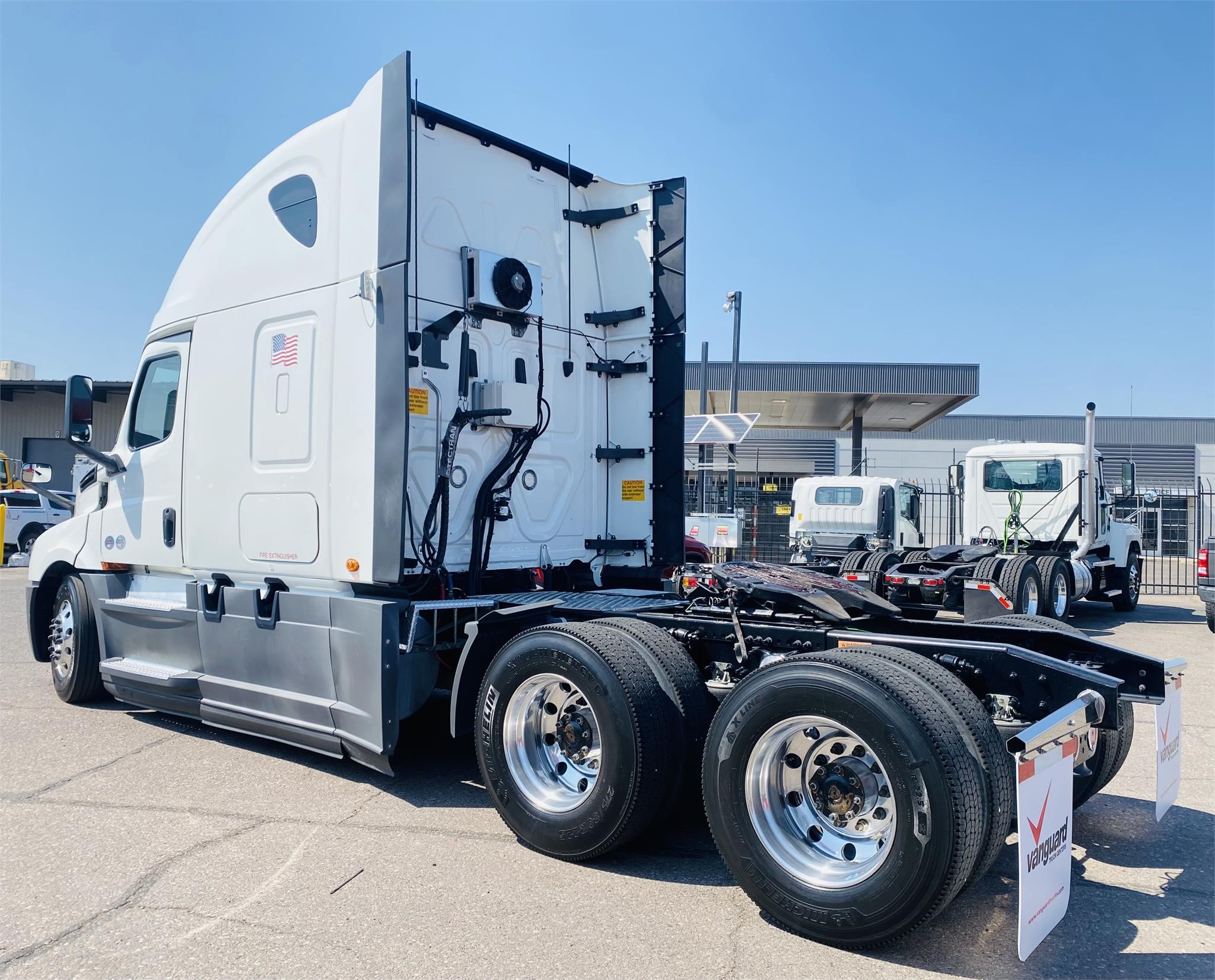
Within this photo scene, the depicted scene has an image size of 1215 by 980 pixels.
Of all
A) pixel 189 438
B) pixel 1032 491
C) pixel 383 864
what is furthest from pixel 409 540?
pixel 1032 491

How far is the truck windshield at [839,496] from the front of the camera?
691 inches

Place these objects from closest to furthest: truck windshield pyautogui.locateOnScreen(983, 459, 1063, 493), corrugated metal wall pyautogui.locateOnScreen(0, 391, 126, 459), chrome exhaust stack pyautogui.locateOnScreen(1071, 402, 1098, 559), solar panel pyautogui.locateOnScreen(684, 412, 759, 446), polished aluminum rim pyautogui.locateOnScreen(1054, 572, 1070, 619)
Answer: solar panel pyautogui.locateOnScreen(684, 412, 759, 446) < polished aluminum rim pyautogui.locateOnScreen(1054, 572, 1070, 619) < chrome exhaust stack pyautogui.locateOnScreen(1071, 402, 1098, 559) < truck windshield pyautogui.locateOnScreen(983, 459, 1063, 493) < corrugated metal wall pyautogui.locateOnScreen(0, 391, 126, 459)

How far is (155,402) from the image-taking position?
262 inches

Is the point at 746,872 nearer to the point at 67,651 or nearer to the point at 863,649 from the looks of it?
the point at 863,649

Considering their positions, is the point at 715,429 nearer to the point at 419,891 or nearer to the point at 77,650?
the point at 77,650

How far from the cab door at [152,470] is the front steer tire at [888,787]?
4.46 m


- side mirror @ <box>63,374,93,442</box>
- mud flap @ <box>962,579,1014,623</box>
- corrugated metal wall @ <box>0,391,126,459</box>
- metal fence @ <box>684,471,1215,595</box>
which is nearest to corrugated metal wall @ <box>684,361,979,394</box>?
metal fence @ <box>684,471,1215,595</box>

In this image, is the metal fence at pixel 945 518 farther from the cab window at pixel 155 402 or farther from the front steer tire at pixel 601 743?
the front steer tire at pixel 601 743

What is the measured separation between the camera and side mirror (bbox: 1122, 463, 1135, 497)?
14914 mm

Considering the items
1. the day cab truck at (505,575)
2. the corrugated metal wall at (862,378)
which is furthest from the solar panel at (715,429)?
the corrugated metal wall at (862,378)

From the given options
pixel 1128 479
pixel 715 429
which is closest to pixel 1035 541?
pixel 1128 479

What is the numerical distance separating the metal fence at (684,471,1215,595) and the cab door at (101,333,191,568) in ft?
36.8

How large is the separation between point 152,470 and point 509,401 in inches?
115

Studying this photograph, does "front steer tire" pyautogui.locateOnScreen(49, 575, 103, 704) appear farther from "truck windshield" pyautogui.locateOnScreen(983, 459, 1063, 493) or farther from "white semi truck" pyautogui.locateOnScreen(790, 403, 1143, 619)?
"truck windshield" pyautogui.locateOnScreen(983, 459, 1063, 493)
